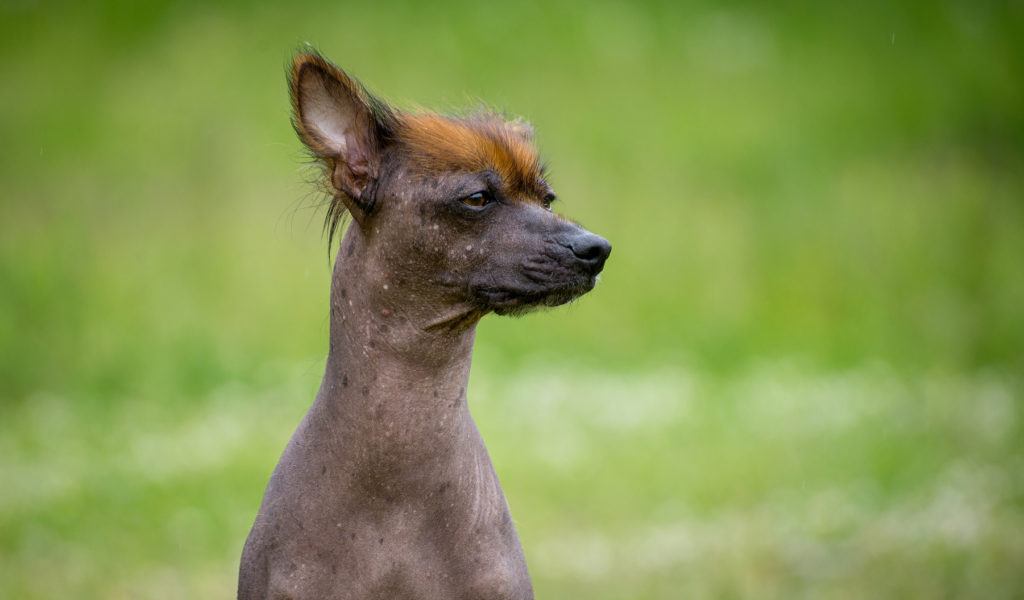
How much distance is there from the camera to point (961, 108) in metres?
13.2

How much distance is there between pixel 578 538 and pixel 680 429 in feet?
6.71

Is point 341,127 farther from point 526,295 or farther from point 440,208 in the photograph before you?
point 526,295

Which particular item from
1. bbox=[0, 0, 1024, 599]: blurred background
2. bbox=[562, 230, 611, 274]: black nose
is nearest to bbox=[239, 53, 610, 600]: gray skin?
bbox=[562, 230, 611, 274]: black nose

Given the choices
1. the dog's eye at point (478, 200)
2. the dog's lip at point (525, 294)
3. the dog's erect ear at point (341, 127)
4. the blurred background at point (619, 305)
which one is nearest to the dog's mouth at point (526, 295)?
the dog's lip at point (525, 294)

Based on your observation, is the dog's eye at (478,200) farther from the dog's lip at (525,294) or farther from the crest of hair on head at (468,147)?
the dog's lip at (525,294)

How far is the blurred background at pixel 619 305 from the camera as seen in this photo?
26.3 ft

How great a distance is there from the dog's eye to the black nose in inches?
11.3

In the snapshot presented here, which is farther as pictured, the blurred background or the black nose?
the blurred background

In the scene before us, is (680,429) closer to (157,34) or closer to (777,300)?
(777,300)

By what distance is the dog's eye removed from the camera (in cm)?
339

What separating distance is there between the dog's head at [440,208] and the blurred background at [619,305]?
4196mm

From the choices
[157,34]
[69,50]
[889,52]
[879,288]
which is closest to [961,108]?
[889,52]

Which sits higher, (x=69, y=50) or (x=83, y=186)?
(x=69, y=50)

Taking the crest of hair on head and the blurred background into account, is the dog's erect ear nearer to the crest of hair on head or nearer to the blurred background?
the crest of hair on head
